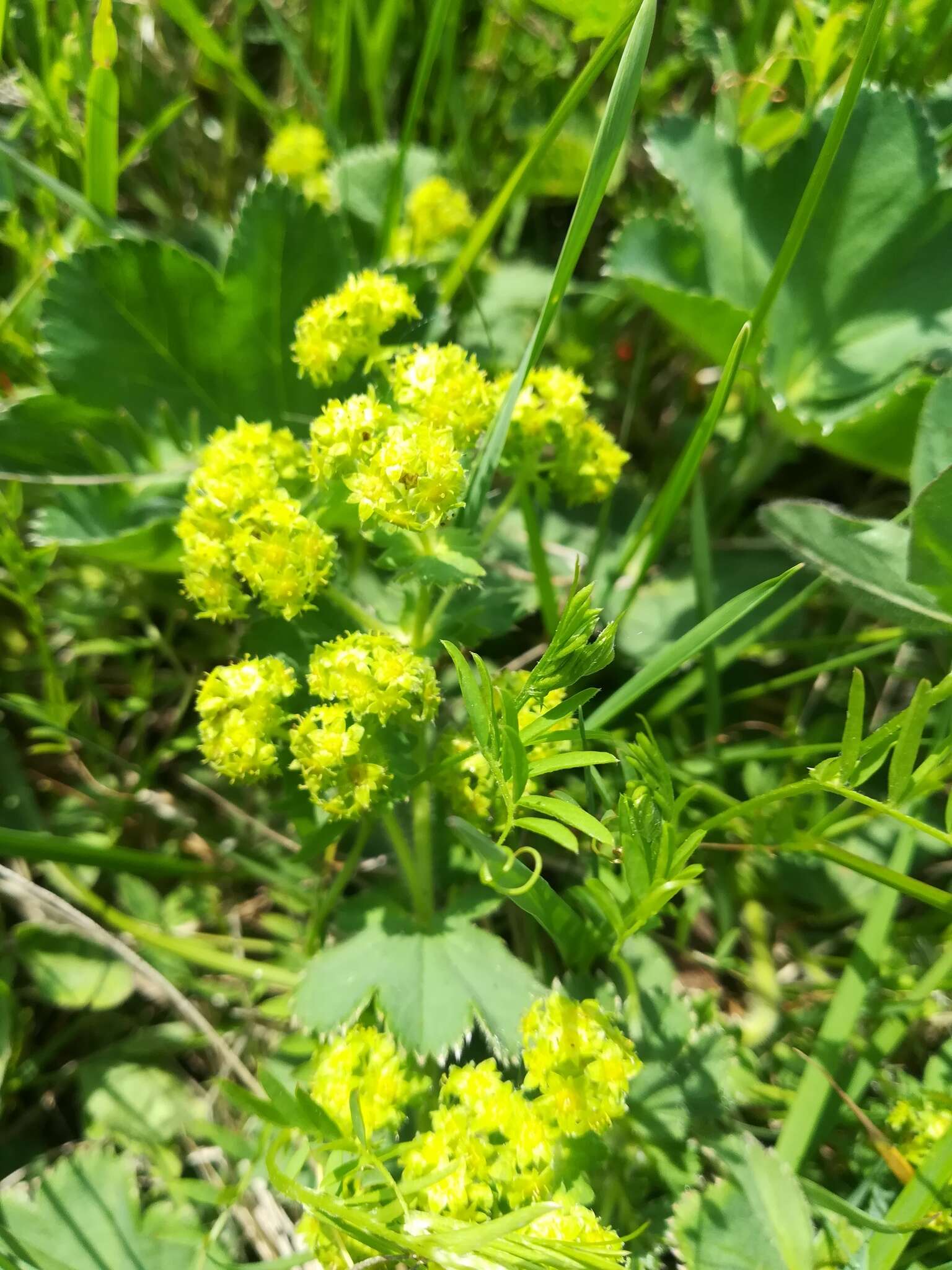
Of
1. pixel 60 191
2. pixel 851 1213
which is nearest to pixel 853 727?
pixel 851 1213

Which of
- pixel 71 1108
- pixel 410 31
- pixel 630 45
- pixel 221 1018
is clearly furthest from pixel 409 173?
pixel 71 1108

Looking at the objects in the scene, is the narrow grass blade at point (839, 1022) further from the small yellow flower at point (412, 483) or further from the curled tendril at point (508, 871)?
the small yellow flower at point (412, 483)

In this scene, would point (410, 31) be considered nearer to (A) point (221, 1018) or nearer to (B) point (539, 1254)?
(A) point (221, 1018)

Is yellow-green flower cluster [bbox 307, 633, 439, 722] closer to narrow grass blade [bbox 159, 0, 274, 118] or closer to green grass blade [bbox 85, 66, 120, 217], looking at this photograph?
green grass blade [bbox 85, 66, 120, 217]

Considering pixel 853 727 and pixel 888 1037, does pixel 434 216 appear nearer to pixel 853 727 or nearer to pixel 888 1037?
pixel 853 727

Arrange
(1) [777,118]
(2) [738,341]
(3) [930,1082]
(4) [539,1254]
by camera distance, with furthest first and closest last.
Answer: (1) [777,118] < (3) [930,1082] < (2) [738,341] < (4) [539,1254]

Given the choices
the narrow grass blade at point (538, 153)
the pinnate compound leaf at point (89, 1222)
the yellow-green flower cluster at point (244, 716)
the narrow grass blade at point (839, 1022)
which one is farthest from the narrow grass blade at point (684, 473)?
the pinnate compound leaf at point (89, 1222)
